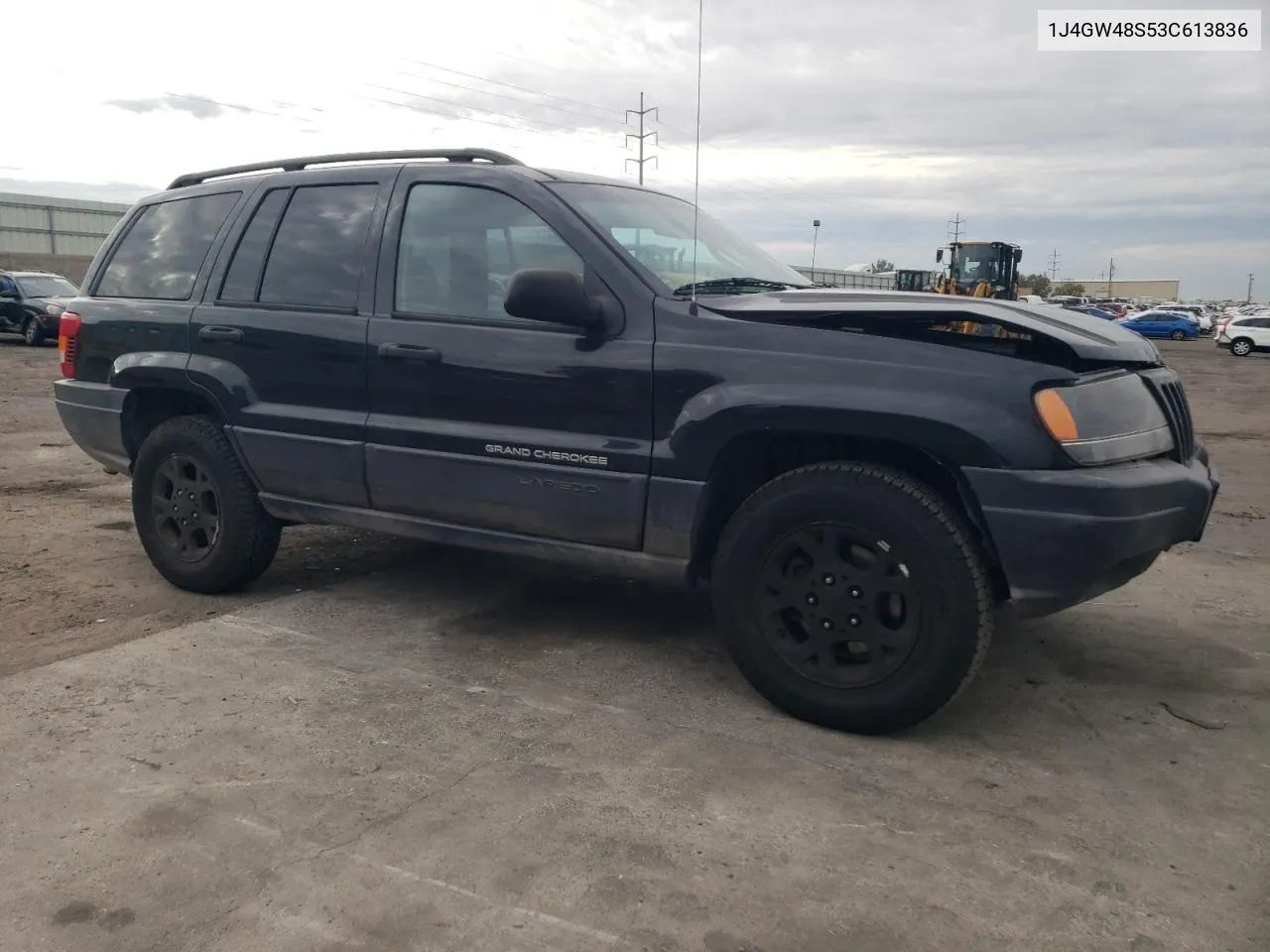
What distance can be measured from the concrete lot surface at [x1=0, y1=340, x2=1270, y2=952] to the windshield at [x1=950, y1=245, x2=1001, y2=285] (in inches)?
990

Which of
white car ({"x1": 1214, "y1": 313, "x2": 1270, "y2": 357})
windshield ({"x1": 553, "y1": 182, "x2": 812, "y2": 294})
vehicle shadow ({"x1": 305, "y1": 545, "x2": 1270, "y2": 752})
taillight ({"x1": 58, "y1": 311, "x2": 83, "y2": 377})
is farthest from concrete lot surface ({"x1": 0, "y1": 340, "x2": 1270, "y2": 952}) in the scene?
white car ({"x1": 1214, "y1": 313, "x2": 1270, "y2": 357})

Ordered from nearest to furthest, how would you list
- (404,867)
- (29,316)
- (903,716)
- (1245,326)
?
(404,867)
(903,716)
(29,316)
(1245,326)

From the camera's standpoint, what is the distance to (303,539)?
19.4ft

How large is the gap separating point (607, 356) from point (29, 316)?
72.8ft

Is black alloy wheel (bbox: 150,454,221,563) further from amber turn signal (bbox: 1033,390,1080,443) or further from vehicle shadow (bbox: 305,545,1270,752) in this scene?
amber turn signal (bbox: 1033,390,1080,443)

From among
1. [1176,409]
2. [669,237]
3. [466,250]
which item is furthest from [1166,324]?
[466,250]

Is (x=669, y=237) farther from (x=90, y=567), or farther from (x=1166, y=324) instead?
(x=1166, y=324)

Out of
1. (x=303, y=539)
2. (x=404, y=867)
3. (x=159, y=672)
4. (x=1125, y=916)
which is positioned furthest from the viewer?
(x=303, y=539)

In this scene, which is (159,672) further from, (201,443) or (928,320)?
(928,320)

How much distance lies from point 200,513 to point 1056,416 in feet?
12.0

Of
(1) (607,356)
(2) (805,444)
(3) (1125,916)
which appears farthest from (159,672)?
(3) (1125,916)

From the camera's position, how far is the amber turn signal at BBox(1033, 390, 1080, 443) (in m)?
3.03

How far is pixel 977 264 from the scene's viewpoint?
28.6 meters

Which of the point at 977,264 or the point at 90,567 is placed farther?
the point at 977,264
